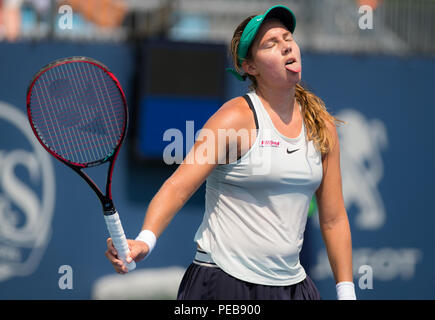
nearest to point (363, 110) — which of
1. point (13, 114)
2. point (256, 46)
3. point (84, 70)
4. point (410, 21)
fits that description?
point (410, 21)

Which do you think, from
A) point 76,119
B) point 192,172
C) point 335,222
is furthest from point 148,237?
point 76,119

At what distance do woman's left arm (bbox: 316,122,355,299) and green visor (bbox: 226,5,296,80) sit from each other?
47 centimetres

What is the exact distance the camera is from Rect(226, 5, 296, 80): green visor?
→ 2.72 m

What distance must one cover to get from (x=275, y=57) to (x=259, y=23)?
15 centimetres

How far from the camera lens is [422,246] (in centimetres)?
645

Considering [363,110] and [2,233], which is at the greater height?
[363,110]

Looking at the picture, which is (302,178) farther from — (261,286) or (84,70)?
(84,70)

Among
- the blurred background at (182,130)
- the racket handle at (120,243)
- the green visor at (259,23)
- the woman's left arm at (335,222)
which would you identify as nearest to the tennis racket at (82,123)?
the racket handle at (120,243)

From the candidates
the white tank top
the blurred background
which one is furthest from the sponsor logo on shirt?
the blurred background

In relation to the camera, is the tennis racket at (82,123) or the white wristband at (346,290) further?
the white wristband at (346,290)

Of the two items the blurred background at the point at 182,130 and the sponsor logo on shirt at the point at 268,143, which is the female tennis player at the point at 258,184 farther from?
the blurred background at the point at 182,130

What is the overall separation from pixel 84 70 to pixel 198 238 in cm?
242

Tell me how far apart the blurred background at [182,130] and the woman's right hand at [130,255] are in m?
3.14

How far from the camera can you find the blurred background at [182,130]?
18.6 feet
